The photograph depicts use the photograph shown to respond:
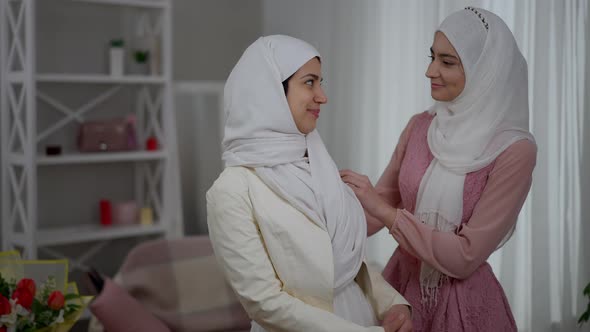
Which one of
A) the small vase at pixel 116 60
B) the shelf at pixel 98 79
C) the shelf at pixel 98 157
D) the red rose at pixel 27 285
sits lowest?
the red rose at pixel 27 285

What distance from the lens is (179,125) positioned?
3.72 m

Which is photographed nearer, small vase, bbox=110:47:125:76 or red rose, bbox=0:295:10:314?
red rose, bbox=0:295:10:314

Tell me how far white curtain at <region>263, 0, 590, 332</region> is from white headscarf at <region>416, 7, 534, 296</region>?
25.0 inches

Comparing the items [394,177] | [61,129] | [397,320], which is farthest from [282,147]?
[61,129]

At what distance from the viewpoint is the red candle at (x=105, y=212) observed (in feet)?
11.3

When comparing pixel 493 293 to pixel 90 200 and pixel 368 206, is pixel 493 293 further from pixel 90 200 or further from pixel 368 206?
pixel 90 200

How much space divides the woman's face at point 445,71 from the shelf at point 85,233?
2042 mm

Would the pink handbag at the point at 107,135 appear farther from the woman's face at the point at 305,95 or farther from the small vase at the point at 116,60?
the woman's face at the point at 305,95

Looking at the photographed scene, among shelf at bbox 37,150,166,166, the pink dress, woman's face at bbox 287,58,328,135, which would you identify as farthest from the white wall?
woman's face at bbox 287,58,328,135

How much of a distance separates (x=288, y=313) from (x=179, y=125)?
8.01 feet

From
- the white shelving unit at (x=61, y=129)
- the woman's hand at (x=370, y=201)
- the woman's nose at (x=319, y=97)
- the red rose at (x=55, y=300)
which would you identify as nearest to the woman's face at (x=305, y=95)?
the woman's nose at (x=319, y=97)

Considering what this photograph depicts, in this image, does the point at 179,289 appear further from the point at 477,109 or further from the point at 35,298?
the point at 477,109

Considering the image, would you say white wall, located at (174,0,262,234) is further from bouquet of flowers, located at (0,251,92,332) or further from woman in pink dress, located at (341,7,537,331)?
woman in pink dress, located at (341,7,537,331)

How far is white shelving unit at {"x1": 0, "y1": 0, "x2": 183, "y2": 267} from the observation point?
9.81 ft
